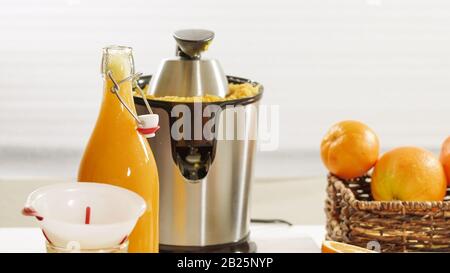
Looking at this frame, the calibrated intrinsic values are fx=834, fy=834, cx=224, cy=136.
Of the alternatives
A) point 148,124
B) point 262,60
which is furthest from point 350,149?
point 262,60

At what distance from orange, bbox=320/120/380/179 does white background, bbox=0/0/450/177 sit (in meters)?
1.08

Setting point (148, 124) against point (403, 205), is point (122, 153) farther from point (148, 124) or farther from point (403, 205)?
point (403, 205)

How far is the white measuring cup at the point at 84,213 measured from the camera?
717 millimetres

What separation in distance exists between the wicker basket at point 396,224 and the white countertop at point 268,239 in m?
0.10

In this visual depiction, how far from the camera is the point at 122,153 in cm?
92

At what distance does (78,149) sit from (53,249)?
1.59 meters

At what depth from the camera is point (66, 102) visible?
2.31 metres

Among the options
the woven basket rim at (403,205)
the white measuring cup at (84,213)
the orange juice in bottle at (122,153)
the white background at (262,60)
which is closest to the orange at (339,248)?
the woven basket rim at (403,205)

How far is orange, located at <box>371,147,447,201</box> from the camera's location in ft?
3.69

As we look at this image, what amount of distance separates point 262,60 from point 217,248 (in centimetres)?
122

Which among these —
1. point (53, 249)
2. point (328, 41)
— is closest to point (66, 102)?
point (328, 41)

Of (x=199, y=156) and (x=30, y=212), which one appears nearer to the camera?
(x=30, y=212)

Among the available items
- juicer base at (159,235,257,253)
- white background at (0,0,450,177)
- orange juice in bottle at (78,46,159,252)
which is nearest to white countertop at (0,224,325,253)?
juicer base at (159,235,257,253)

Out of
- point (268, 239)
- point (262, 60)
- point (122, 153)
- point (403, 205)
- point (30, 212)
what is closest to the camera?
point (30, 212)
